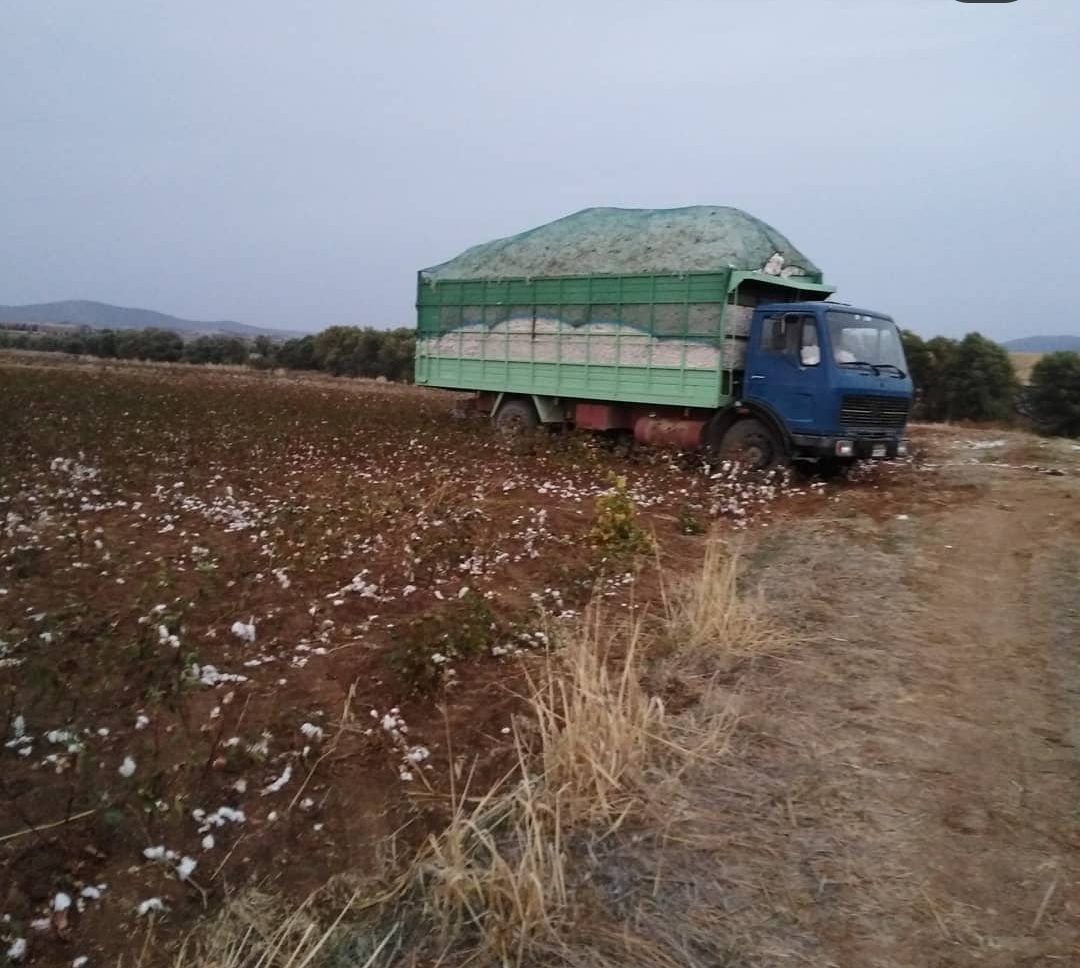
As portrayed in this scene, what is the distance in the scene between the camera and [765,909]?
10.7 ft

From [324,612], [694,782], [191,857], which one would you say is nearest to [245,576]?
[324,612]

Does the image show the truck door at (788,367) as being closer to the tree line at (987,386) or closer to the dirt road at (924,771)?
the dirt road at (924,771)

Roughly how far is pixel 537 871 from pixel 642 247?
11.1 m

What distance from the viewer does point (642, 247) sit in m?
13.2

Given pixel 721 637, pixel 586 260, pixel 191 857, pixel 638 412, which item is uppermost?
pixel 586 260

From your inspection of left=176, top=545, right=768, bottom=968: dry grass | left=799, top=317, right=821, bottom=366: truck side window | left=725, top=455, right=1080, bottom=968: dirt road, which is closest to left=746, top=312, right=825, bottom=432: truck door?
left=799, top=317, right=821, bottom=366: truck side window

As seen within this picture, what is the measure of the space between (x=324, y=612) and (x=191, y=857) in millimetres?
2686

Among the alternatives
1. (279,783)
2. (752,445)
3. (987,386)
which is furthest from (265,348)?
(279,783)

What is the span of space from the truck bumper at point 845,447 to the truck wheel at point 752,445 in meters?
0.35

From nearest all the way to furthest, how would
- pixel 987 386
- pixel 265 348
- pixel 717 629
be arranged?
pixel 717 629 → pixel 987 386 → pixel 265 348

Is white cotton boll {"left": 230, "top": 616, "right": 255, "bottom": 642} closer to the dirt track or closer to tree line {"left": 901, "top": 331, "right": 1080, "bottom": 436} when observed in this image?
the dirt track

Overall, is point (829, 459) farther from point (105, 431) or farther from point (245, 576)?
point (105, 431)

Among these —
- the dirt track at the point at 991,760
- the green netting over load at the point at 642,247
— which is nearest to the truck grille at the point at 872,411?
the green netting over load at the point at 642,247

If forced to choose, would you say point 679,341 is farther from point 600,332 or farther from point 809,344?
point 809,344
